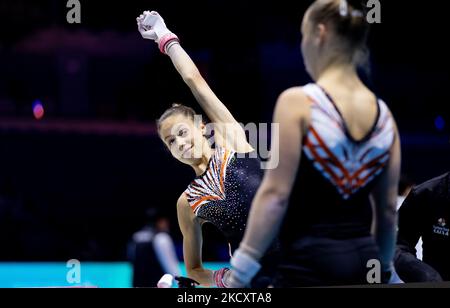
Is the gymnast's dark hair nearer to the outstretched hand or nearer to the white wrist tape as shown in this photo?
the white wrist tape

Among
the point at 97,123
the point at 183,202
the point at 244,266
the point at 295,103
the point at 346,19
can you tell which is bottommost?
the point at 244,266

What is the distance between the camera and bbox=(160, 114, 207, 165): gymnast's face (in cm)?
311

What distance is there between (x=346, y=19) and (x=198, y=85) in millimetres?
1085

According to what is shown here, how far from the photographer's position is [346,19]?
1.95 m

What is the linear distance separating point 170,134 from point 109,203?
876cm

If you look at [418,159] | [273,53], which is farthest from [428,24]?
[418,159]

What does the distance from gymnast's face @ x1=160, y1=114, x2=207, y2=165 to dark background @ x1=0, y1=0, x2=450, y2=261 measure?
5778mm

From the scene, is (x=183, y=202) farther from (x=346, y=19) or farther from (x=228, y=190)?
(x=346, y=19)

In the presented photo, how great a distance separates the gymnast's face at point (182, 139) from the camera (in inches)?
122

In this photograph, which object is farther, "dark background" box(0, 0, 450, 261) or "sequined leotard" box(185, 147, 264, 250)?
"dark background" box(0, 0, 450, 261)

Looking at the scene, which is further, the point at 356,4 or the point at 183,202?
the point at 183,202
